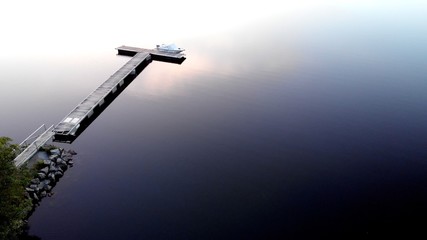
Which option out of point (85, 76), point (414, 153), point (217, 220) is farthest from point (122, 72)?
point (414, 153)

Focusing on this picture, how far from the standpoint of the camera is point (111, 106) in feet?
158

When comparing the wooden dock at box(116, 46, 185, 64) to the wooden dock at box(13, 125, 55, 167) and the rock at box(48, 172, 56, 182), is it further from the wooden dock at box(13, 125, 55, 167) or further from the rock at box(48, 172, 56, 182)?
the rock at box(48, 172, 56, 182)

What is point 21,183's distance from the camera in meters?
27.3

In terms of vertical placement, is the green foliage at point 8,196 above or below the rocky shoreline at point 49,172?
below

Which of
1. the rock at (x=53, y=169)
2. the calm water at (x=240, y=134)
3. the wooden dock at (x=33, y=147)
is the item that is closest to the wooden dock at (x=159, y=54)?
the calm water at (x=240, y=134)

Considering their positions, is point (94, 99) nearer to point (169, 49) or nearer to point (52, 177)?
point (52, 177)

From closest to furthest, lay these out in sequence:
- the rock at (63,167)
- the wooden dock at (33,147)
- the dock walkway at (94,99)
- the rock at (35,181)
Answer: the rock at (35,181), the wooden dock at (33,147), the rock at (63,167), the dock walkway at (94,99)

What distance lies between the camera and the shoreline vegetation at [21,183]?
79.4ft

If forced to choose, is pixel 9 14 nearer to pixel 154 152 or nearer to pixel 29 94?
pixel 29 94

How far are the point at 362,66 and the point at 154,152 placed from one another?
3983 cm

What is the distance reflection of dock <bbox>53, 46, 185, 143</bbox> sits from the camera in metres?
40.9

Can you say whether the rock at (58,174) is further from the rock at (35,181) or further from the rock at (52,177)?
the rock at (35,181)

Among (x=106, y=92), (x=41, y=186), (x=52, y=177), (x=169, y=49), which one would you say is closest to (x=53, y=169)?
(x=52, y=177)

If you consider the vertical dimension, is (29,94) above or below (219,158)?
above
